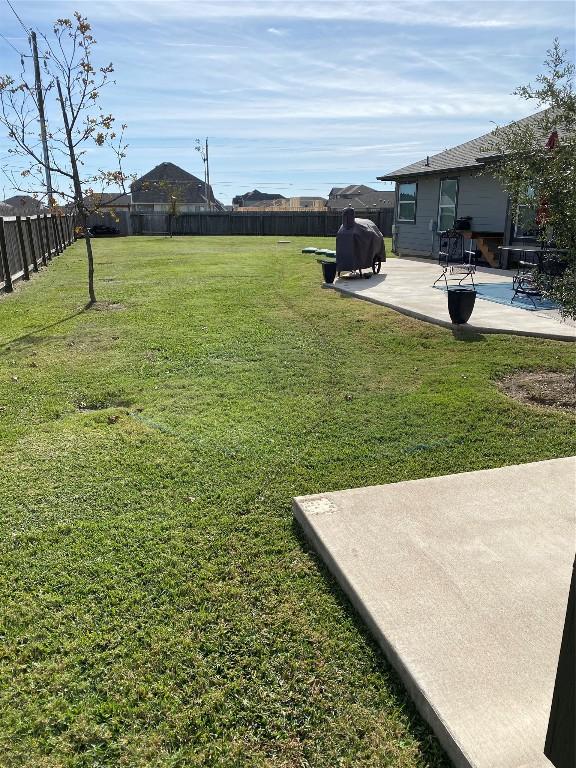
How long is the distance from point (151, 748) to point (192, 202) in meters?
62.1

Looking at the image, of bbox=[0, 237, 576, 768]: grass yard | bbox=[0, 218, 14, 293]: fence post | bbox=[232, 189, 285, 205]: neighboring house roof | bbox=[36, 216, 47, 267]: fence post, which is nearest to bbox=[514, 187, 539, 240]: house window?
bbox=[0, 237, 576, 768]: grass yard

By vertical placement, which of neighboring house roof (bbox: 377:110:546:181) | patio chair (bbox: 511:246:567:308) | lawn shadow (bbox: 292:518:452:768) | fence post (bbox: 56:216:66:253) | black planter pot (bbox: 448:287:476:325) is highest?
neighboring house roof (bbox: 377:110:546:181)

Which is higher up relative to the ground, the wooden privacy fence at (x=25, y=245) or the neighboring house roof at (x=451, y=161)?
the neighboring house roof at (x=451, y=161)

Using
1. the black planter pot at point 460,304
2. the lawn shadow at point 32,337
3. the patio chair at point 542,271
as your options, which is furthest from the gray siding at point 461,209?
the lawn shadow at point 32,337

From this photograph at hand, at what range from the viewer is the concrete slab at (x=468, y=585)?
1.84m

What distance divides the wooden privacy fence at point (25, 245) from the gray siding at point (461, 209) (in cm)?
1028

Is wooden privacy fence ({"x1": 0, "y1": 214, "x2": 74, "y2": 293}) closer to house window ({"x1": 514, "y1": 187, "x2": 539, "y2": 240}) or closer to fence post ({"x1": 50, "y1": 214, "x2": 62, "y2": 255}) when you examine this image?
fence post ({"x1": 50, "y1": 214, "x2": 62, "y2": 255})

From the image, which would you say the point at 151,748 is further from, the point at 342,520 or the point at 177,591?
the point at 342,520

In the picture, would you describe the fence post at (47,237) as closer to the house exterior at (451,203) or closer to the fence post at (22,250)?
the fence post at (22,250)

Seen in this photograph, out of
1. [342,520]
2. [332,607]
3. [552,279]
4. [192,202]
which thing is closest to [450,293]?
[552,279]

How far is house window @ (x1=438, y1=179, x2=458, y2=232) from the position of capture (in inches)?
651

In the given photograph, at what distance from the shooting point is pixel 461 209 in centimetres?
1605

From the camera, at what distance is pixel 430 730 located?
1.88 metres

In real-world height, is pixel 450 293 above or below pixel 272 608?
above
